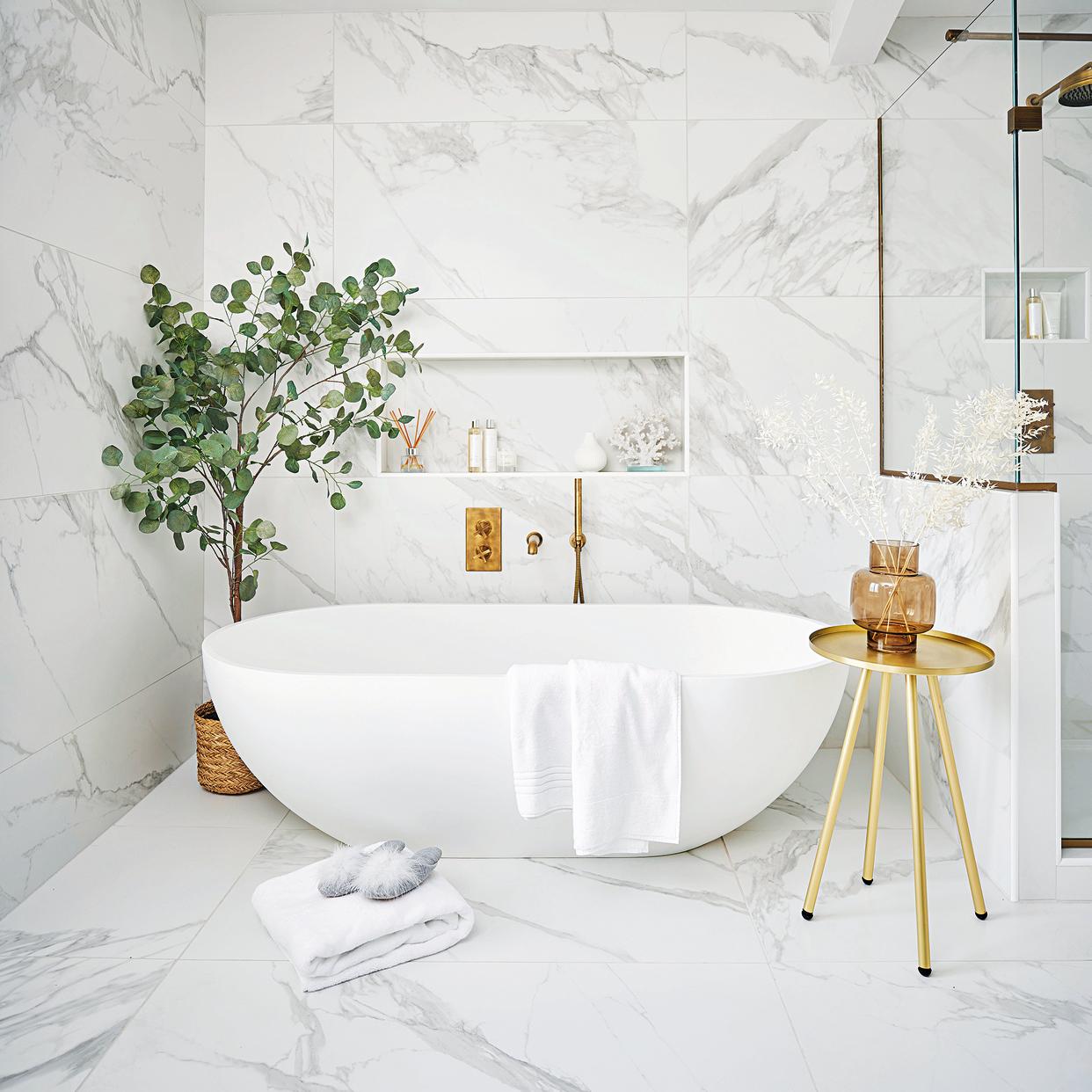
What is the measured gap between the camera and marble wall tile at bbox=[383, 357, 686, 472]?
3.48 metres

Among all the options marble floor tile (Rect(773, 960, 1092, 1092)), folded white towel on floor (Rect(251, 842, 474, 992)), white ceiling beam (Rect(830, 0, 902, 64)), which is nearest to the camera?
marble floor tile (Rect(773, 960, 1092, 1092))

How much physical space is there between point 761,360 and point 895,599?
149cm

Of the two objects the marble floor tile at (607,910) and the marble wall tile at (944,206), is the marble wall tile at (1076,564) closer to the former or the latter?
the marble wall tile at (944,206)

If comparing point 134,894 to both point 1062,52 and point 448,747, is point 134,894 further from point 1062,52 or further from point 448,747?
point 1062,52

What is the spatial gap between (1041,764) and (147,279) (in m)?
2.90

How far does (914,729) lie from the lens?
2055 millimetres

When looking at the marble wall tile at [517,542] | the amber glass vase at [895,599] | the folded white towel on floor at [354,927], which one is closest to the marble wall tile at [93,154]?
the marble wall tile at [517,542]

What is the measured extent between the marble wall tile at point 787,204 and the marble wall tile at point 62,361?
2002 millimetres

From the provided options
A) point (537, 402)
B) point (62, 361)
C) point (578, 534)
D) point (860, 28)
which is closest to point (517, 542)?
point (578, 534)

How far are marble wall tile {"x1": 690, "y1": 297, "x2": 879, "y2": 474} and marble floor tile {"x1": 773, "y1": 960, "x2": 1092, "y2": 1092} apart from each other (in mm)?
1873

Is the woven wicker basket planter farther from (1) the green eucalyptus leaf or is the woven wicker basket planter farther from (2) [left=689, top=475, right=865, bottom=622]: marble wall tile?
(2) [left=689, top=475, right=865, bottom=622]: marble wall tile

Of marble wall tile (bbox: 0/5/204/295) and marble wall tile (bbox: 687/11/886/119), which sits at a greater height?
marble wall tile (bbox: 687/11/886/119)

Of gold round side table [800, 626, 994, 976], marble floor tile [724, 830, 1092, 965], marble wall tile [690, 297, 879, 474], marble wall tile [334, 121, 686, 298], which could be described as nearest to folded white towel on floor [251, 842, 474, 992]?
marble floor tile [724, 830, 1092, 965]

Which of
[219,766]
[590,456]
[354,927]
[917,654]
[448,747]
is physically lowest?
[354,927]
